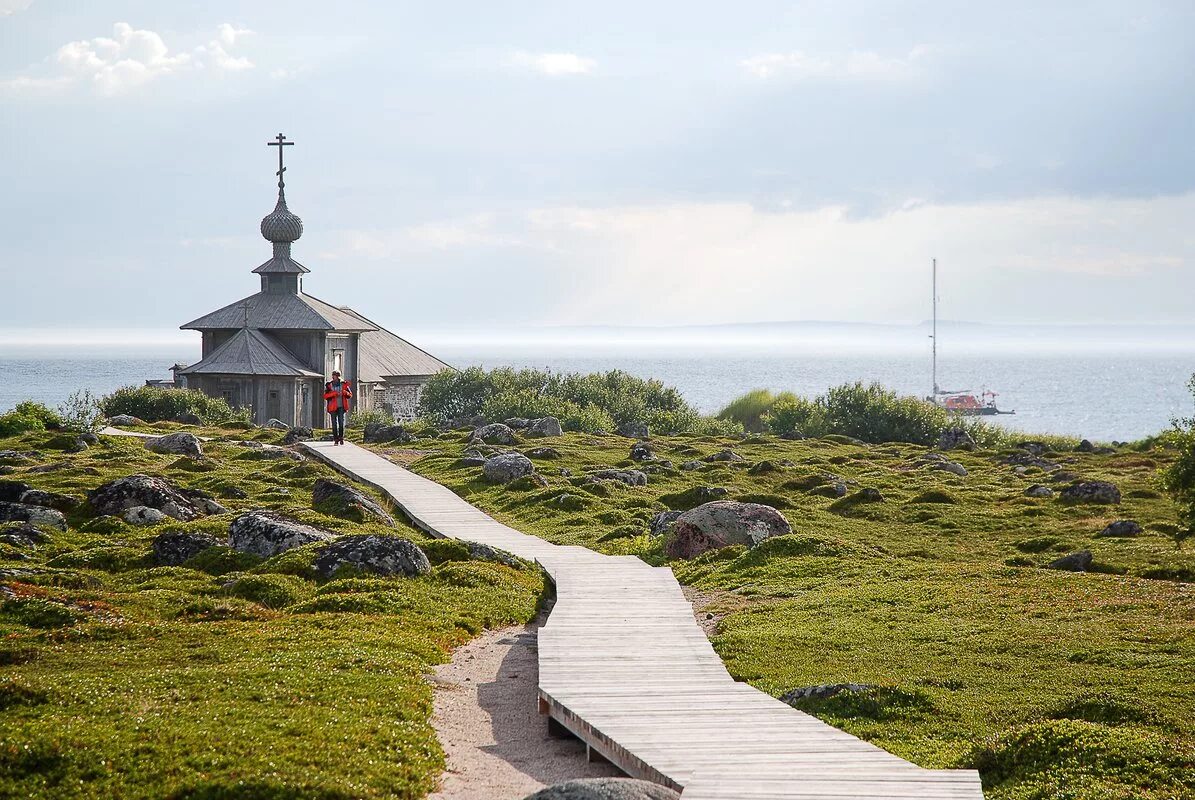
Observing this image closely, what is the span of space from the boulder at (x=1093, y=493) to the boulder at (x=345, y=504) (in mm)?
21080

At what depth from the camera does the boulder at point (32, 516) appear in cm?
2714

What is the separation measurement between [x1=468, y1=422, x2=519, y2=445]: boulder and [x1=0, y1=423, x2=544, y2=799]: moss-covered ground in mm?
24910

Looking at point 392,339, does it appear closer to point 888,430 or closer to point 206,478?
point 888,430

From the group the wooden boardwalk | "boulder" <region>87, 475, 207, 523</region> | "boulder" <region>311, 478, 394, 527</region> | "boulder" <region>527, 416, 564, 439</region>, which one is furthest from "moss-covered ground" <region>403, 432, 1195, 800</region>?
"boulder" <region>527, 416, 564, 439</region>

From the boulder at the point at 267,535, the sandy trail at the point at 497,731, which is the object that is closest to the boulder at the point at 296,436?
the boulder at the point at 267,535

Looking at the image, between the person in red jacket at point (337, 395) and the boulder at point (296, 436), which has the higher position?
the person in red jacket at point (337, 395)

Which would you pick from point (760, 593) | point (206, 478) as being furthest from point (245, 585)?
point (206, 478)

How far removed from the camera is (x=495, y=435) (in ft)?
181

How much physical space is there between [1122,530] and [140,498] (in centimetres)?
2417

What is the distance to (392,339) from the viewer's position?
92.7m

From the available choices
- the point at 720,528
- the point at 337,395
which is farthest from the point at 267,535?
the point at 337,395

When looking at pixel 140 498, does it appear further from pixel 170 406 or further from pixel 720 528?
pixel 170 406

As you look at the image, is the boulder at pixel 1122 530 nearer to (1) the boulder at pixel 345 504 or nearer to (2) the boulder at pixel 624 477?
(2) the boulder at pixel 624 477

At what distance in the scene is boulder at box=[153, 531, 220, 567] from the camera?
78.3 ft
